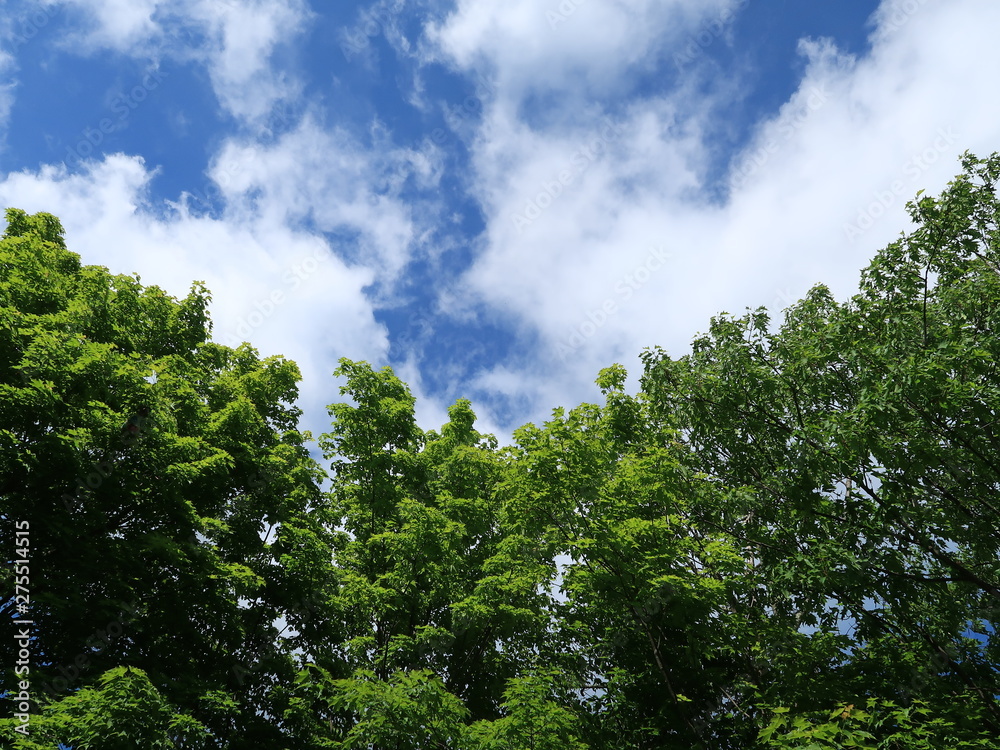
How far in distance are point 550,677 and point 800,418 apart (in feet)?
24.7

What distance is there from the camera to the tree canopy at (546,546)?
Answer: 999 centimetres

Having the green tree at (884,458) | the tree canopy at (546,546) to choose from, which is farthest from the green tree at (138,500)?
the green tree at (884,458)

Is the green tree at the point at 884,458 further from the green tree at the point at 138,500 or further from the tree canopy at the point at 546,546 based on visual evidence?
the green tree at the point at 138,500

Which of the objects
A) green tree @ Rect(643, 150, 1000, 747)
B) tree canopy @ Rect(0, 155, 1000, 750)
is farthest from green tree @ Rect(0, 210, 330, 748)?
green tree @ Rect(643, 150, 1000, 747)

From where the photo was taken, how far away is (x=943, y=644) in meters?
11.9

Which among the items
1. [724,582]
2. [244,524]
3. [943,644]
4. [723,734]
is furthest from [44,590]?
[943,644]

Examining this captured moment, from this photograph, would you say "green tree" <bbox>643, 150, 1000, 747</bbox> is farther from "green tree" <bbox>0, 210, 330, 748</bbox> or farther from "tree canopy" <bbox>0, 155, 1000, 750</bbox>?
"green tree" <bbox>0, 210, 330, 748</bbox>

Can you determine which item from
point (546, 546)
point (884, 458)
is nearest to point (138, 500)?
point (546, 546)

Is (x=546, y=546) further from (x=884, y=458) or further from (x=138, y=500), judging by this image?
(x=138, y=500)

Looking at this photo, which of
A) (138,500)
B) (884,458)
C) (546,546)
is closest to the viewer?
(884,458)

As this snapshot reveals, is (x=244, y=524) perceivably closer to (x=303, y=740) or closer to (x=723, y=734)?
(x=303, y=740)

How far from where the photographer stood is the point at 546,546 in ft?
45.5

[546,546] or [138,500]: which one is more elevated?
[138,500]

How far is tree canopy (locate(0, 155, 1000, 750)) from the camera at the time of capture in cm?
999
